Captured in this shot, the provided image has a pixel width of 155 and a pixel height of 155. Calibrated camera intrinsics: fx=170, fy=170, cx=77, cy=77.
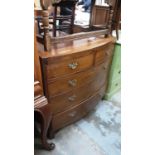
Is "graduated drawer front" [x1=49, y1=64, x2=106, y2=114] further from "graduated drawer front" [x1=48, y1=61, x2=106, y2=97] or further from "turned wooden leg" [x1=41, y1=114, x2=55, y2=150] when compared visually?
"turned wooden leg" [x1=41, y1=114, x2=55, y2=150]

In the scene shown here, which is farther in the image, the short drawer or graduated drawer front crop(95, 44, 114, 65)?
graduated drawer front crop(95, 44, 114, 65)

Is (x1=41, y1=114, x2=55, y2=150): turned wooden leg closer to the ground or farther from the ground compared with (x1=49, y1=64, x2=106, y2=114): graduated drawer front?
closer to the ground

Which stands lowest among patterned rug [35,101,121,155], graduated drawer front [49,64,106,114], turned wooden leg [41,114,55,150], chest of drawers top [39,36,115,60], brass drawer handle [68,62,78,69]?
patterned rug [35,101,121,155]

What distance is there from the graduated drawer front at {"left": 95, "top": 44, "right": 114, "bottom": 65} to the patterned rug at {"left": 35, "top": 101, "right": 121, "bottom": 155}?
2.20 ft

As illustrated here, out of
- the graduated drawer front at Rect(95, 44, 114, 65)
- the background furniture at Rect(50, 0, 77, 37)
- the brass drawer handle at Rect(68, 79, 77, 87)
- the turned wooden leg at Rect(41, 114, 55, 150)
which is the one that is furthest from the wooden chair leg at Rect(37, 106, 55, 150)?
the background furniture at Rect(50, 0, 77, 37)

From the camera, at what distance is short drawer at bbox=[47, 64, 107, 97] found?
129 cm

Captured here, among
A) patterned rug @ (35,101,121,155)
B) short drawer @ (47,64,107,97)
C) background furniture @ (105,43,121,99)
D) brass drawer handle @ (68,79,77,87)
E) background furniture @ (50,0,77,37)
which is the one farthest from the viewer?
background furniture @ (105,43,121,99)

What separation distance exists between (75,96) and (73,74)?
0.80 ft

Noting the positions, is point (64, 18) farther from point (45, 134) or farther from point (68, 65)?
point (45, 134)
